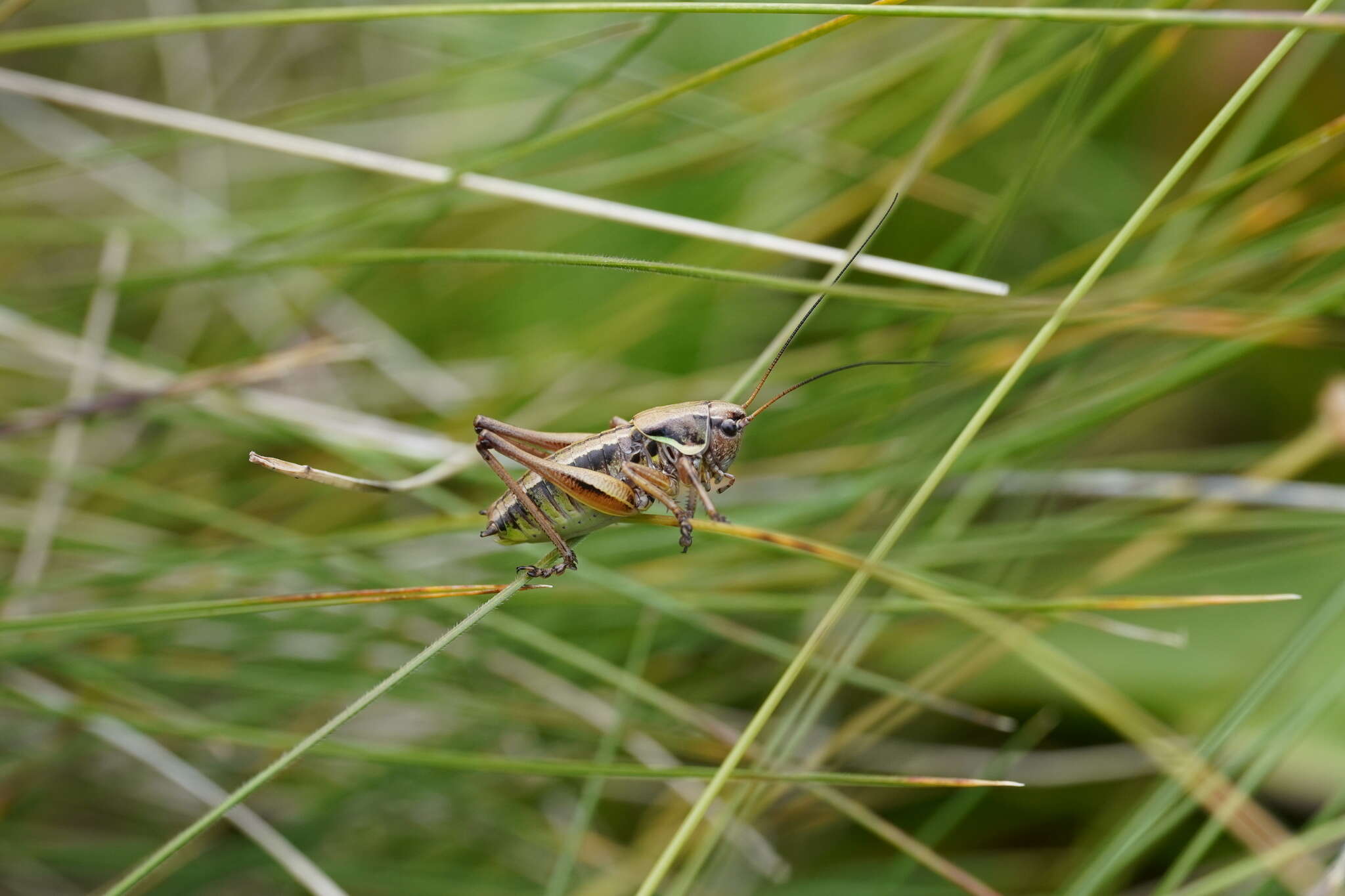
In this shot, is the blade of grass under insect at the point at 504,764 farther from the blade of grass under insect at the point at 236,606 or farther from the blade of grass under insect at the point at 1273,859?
the blade of grass under insect at the point at 1273,859

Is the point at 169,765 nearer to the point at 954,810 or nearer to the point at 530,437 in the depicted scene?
the point at 530,437

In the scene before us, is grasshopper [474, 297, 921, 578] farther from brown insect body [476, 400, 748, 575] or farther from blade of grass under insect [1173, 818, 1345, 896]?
blade of grass under insect [1173, 818, 1345, 896]

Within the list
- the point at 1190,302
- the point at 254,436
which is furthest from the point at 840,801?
the point at 254,436

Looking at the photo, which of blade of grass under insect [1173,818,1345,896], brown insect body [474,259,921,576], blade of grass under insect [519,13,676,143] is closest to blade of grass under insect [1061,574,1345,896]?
blade of grass under insect [1173,818,1345,896]

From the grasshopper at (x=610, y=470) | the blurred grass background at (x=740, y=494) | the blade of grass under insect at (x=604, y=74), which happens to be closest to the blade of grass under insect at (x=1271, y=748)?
the blurred grass background at (x=740, y=494)

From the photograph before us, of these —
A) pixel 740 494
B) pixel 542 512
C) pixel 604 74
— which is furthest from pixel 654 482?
pixel 604 74

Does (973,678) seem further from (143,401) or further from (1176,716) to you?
(143,401)

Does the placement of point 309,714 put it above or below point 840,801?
above
